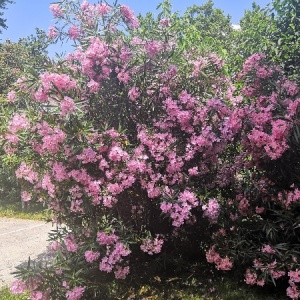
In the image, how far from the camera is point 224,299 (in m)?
5.18

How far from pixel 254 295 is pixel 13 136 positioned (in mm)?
3735

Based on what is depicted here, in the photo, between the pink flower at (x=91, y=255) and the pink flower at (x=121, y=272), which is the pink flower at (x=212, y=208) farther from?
the pink flower at (x=91, y=255)

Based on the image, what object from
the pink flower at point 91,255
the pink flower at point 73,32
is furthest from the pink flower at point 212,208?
the pink flower at point 73,32

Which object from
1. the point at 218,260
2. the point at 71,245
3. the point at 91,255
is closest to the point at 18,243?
the point at 71,245

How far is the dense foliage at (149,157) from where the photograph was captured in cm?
483

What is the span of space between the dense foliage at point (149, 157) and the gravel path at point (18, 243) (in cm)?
255

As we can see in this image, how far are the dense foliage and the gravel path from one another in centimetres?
255

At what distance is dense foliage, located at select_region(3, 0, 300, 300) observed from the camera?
15.8 ft

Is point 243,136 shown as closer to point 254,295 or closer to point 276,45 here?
point 254,295

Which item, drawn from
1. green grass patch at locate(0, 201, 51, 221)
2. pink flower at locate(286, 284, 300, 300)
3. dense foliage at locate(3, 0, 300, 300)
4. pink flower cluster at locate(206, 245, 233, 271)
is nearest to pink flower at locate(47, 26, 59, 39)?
dense foliage at locate(3, 0, 300, 300)

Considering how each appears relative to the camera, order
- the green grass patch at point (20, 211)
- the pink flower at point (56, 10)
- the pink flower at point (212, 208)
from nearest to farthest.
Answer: the pink flower at point (212, 208) < the pink flower at point (56, 10) < the green grass patch at point (20, 211)

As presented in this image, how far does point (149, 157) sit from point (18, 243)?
18.9 feet

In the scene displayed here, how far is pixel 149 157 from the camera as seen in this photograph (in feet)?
17.1

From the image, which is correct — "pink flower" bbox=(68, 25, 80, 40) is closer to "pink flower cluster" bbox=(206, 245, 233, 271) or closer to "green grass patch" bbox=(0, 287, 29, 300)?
"pink flower cluster" bbox=(206, 245, 233, 271)
